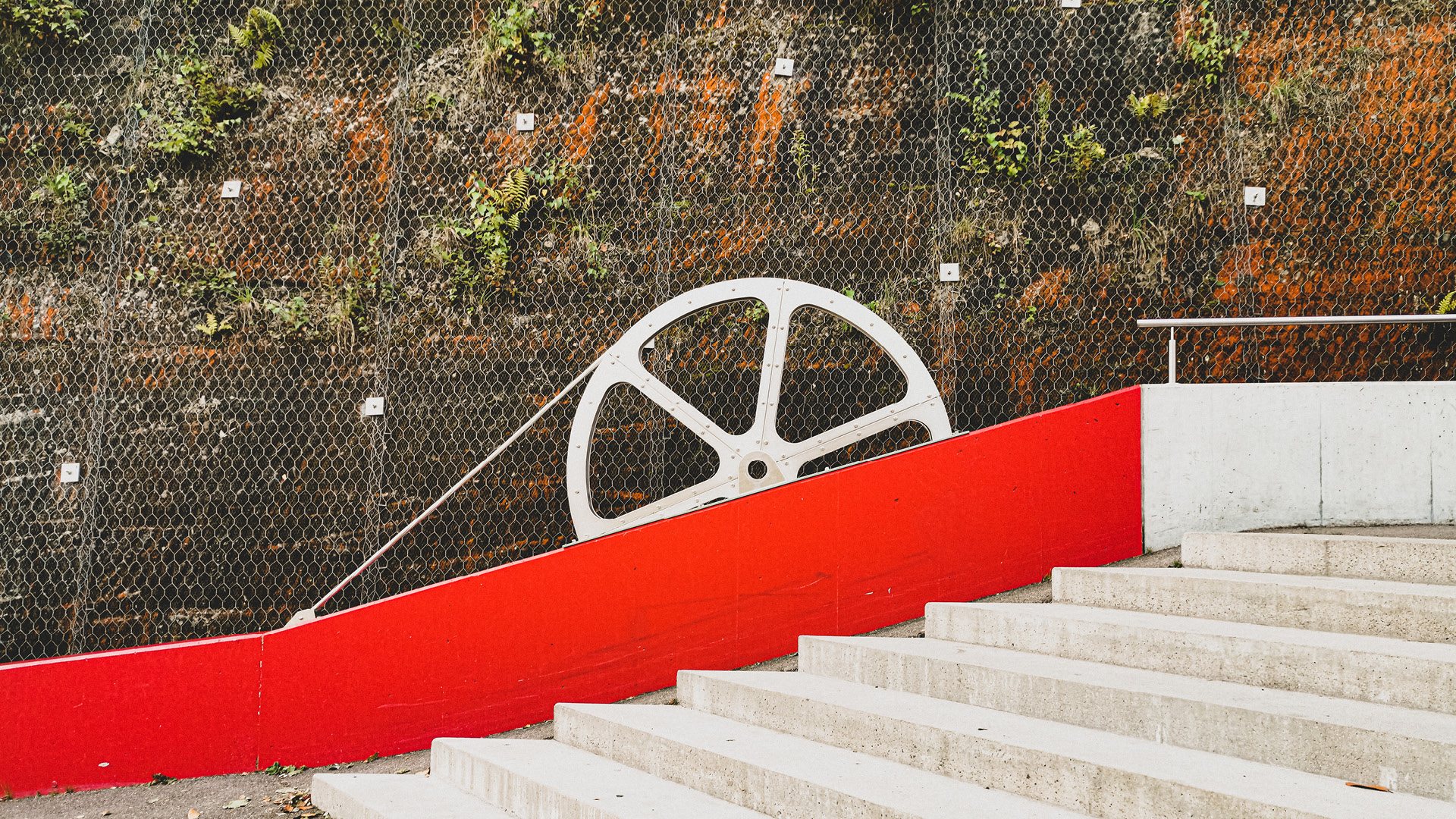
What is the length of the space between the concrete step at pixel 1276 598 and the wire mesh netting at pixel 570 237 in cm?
224

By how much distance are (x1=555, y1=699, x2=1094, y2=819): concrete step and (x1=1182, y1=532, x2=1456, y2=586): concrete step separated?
4.71 ft

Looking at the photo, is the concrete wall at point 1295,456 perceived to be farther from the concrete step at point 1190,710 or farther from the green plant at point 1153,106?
the green plant at point 1153,106

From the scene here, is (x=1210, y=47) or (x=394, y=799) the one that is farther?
(x=1210, y=47)

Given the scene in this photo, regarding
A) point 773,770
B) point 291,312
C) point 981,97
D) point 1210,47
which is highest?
point 1210,47

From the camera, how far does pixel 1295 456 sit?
14.4ft

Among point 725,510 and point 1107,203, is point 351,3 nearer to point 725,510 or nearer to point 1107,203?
point 725,510

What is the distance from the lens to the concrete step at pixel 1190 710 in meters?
2.15

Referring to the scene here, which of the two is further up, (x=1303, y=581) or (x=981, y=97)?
(x=981, y=97)

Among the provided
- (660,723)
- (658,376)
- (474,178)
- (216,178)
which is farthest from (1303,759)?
(216,178)

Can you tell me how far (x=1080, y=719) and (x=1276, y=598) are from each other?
3.08 feet

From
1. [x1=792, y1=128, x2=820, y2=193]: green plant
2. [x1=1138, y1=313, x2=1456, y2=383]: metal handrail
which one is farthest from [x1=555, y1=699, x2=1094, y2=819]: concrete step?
[x1=792, y1=128, x2=820, y2=193]: green plant

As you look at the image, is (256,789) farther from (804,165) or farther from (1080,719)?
(804,165)

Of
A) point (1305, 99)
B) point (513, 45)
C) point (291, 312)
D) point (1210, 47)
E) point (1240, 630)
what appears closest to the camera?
point (1240, 630)

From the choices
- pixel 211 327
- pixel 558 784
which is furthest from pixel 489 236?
pixel 558 784
